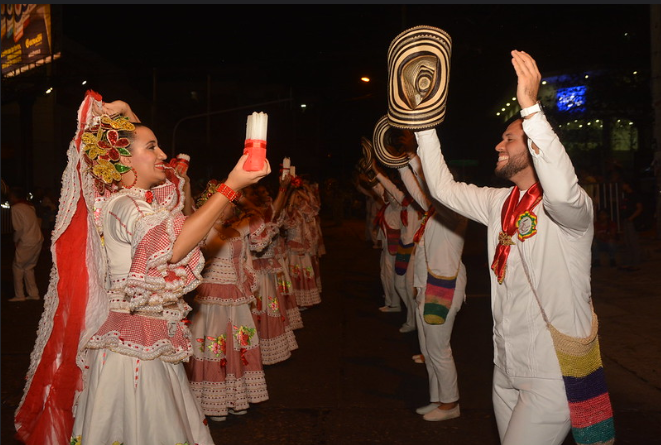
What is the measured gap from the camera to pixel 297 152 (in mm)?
55281

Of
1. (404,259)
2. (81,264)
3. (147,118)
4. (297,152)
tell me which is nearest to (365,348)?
(404,259)

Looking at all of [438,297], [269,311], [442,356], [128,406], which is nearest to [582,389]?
[128,406]

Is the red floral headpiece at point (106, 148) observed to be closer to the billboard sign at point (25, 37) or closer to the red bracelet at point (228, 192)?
the red bracelet at point (228, 192)

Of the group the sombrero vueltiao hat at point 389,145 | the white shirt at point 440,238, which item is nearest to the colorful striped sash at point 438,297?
the white shirt at point 440,238

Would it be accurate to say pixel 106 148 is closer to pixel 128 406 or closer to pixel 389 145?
pixel 128 406

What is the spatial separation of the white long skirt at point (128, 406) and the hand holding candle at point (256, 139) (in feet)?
3.99

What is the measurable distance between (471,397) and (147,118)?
111ft

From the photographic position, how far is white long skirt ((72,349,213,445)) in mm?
2988

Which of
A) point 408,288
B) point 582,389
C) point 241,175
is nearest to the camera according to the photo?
point 241,175

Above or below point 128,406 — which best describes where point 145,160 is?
above

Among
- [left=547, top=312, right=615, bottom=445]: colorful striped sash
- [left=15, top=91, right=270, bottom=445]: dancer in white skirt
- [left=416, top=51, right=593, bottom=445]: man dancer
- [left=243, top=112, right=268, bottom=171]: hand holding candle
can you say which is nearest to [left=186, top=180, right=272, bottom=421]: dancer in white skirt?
[left=15, top=91, right=270, bottom=445]: dancer in white skirt

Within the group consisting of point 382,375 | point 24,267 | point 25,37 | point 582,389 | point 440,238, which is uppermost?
point 25,37

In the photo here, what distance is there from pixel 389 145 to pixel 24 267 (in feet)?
31.0

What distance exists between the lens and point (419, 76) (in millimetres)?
3111
